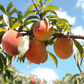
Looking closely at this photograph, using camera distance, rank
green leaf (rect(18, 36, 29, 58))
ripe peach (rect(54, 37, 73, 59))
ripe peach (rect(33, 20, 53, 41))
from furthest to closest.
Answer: ripe peach (rect(54, 37, 73, 59))
ripe peach (rect(33, 20, 53, 41))
green leaf (rect(18, 36, 29, 58))

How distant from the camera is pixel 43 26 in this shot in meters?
0.78

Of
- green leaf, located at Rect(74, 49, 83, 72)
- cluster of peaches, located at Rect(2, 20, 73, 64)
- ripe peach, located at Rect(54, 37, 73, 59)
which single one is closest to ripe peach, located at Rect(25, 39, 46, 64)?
cluster of peaches, located at Rect(2, 20, 73, 64)

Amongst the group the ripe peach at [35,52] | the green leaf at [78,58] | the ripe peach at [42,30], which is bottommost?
the green leaf at [78,58]

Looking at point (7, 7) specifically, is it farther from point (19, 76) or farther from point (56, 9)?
point (19, 76)

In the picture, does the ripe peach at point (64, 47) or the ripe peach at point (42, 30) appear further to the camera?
the ripe peach at point (64, 47)

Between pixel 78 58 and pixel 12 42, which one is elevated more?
pixel 12 42

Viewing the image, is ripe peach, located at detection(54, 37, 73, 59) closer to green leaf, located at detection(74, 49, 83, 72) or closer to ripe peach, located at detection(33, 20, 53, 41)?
green leaf, located at detection(74, 49, 83, 72)

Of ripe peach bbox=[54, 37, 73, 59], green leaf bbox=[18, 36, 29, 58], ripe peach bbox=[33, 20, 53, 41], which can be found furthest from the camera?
ripe peach bbox=[54, 37, 73, 59]

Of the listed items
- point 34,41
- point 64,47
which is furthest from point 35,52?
point 64,47

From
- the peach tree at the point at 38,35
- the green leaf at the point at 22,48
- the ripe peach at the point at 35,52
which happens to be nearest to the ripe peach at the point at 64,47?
the peach tree at the point at 38,35

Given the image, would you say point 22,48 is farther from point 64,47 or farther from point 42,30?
point 64,47

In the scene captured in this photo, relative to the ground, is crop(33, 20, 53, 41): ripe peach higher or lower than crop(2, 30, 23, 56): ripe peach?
higher

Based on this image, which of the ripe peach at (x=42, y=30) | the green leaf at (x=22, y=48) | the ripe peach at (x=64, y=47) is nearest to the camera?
the green leaf at (x=22, y=48)

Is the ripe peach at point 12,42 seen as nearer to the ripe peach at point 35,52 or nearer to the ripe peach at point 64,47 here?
the ripe peach at point 35,52
